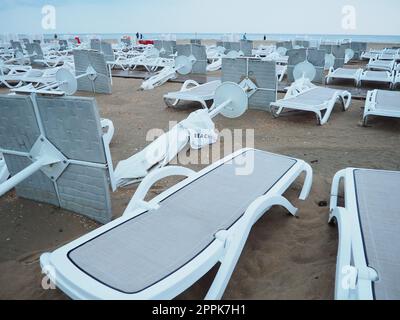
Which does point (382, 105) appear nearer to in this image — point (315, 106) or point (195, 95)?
point (315, 106)

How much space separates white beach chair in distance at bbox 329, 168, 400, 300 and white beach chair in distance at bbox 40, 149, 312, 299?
52 centimetres

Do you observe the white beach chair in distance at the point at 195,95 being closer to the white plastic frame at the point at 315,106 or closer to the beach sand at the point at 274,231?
the white plastic frame at the point at 315,106

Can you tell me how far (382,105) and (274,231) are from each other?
382cm

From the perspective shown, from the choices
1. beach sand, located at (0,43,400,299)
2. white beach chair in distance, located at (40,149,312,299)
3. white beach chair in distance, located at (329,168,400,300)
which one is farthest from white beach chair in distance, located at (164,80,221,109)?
white beach chair in distance, located at (329,168,400,300)

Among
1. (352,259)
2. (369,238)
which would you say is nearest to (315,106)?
(369,238)

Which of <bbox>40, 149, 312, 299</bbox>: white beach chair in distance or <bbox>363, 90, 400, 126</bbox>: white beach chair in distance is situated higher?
<bbox>40, 149, 312, 299</bbox>: white beach chair in distance

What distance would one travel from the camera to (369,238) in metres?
1.79

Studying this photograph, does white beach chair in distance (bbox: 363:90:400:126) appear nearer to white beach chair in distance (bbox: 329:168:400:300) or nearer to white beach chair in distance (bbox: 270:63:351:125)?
white beach chair in distance (bbox: 270:63:351:125)

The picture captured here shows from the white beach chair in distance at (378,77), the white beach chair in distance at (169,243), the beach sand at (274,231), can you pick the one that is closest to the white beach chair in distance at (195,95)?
the beach sand at (274,231)

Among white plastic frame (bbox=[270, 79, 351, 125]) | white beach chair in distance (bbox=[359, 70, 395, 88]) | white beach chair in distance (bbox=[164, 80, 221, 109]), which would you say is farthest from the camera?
white beach chair in distance (bbox=[359, 70, 395, 88])

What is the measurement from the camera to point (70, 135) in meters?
2.30

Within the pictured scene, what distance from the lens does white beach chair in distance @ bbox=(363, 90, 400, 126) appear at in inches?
187

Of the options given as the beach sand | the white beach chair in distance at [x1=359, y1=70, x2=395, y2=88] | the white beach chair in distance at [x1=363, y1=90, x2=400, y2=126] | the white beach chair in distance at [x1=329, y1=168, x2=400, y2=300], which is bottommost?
the beach sand

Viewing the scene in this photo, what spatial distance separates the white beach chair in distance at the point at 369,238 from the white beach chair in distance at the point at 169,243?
0.52 meters
